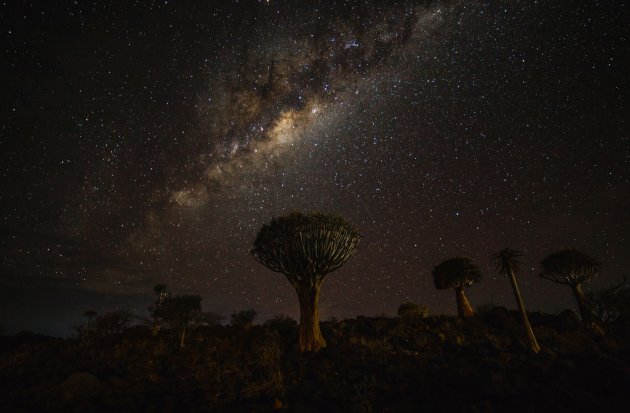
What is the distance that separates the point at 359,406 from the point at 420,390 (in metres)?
2.00

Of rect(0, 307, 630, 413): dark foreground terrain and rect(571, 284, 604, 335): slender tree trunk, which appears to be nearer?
rect(0, 307, 630, 413): dark foreground terrain

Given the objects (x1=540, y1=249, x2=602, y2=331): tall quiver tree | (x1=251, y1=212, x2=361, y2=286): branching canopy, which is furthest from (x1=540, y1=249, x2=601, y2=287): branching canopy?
(x1=251, y1=212, x2=361, y2=286): branching canopy

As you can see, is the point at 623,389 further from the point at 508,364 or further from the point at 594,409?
the point at 508,364

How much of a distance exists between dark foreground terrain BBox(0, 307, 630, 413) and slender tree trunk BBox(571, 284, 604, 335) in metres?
0.82

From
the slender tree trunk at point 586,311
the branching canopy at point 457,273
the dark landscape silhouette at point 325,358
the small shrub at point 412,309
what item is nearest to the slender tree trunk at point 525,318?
the dark landscape silhouette at point 325,358

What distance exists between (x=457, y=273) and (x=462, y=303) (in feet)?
7.24

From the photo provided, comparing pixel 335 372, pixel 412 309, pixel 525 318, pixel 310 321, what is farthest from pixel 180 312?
pixel 412 309

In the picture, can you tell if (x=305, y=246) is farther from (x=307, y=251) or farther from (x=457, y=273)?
(x=457, y=273)

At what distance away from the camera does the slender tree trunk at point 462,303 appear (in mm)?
22375

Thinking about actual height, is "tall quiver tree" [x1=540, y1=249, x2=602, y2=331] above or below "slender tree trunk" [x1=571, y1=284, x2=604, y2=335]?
above

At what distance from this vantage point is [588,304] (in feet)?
63.8

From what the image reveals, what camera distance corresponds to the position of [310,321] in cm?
1427

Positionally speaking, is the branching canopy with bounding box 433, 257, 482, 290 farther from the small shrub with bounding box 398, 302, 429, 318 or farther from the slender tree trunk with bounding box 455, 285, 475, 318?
the small shrub with bounding box 398, 302, 429, 318

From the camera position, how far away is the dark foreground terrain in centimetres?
812
